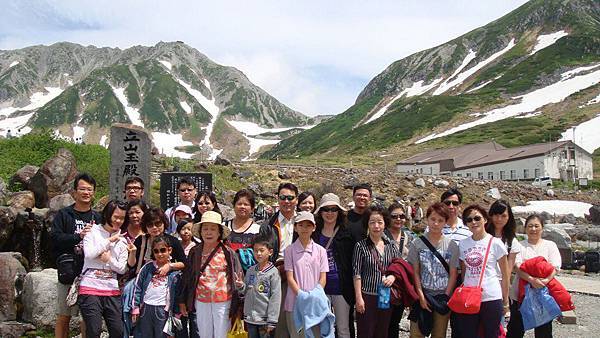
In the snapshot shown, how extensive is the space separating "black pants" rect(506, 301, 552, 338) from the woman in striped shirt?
153 cm

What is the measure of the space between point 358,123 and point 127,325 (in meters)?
140

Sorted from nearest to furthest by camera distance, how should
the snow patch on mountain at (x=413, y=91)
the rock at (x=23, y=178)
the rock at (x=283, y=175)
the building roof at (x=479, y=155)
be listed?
the rock at (x=23, y=178)
the rock at (x=283, y=175)
the building roof at (x=479, y=155)
the snow patch on mountain at (x=413, y=91)

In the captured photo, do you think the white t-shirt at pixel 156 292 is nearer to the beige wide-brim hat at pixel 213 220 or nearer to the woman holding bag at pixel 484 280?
the beige wide-brim hat at pixel 213 220

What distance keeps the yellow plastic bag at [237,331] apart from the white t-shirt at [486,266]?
2386 mm

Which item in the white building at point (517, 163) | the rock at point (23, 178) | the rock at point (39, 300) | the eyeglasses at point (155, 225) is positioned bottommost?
the rock at point (39, 300)

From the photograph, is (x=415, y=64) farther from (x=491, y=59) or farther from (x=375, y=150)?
(x=375, y=150)

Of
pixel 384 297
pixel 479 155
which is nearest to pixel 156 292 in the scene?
pixel 384 297

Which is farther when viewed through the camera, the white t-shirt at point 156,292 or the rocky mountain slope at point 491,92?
the rocky mountain slope at point 491,92

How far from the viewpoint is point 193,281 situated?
16.7 feet

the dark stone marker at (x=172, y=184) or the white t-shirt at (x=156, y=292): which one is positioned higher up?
the dark stone marker at (x=172, y=184)

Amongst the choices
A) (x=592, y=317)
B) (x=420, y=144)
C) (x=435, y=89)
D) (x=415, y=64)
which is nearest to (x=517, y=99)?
(x=420, y=144)

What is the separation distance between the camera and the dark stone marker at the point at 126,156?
10.7m

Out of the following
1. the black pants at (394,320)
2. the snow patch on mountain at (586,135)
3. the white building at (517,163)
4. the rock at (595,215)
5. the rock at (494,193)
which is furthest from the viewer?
the snow patch on mountain at (586,135)

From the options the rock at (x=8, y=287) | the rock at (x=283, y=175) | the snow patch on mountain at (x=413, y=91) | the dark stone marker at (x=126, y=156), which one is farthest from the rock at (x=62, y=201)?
the snow patch on mountain at (x=413, y=91)
